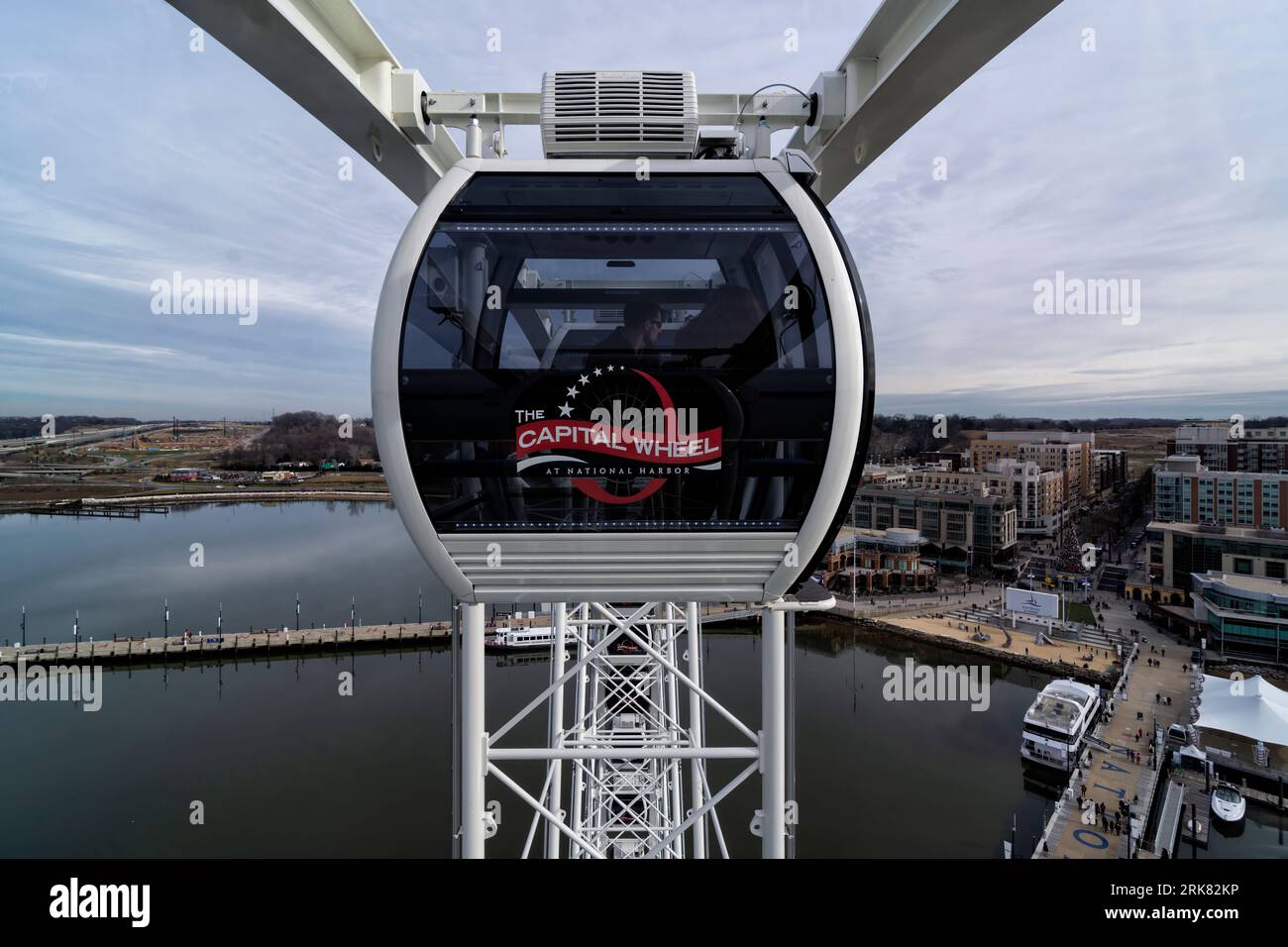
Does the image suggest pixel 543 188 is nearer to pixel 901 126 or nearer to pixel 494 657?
pixel 901 126

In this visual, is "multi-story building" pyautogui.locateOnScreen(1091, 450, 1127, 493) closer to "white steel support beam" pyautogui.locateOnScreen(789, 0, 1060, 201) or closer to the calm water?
the calm water

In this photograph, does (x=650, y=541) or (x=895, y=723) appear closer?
(x=650, y=541)

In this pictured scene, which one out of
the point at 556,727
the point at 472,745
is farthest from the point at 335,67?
the point at 556,727

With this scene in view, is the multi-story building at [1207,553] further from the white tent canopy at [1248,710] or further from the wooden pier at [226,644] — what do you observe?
the wooden pier at [226,644]

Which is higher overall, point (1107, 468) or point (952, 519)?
point (1107, 468)

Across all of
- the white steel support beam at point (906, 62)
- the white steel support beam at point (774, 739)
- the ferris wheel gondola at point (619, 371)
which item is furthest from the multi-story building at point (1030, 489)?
the ferris wheel gondola at point (619, 371)

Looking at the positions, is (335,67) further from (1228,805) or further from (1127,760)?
(1127,760)

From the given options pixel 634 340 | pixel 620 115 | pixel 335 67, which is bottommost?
pixel 634 340

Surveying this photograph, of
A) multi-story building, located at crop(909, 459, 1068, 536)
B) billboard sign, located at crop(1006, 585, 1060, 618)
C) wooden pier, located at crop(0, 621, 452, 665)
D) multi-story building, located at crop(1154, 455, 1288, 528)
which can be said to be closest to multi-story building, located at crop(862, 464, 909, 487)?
multi-story building, located at crop(909, 459, 1068, 536)
